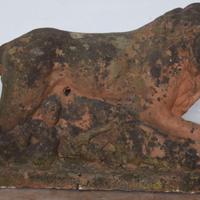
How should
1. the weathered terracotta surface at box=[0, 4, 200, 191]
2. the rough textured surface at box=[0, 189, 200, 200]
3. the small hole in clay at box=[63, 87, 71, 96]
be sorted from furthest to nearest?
the small hole in clay at box=[63, 87, 71, 96], the weathered terracotta surface at box=[0, 4, 200, 191], the rough textured surface at box=[0, 189, 200, 200]

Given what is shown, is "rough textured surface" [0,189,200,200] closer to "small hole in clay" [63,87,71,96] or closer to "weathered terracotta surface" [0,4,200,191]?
"weathered terracotta surface" [0,4,200,191]

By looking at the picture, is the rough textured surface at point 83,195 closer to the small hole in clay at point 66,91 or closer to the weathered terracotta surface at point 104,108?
the weathered terracotta surface at point 104,108

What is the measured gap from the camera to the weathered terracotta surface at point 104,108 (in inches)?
112

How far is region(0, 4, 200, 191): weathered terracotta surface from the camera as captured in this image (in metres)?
2.85

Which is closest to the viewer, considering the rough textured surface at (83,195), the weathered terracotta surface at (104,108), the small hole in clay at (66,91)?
the rough textured surface at (83,195)

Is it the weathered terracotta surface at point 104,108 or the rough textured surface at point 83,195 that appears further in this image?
the weathered terracotta surface at point 104,108

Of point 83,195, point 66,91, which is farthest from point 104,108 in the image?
point 83,195

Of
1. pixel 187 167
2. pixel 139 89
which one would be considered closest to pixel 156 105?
pixel 139 89

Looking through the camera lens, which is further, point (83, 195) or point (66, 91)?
point (66, 91)

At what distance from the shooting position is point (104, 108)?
2.97 m

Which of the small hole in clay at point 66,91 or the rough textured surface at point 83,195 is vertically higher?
the small hole in clay at point 66,91

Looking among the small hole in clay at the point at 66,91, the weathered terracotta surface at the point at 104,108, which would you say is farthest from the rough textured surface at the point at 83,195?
the small hole in clay at the point at 66,91

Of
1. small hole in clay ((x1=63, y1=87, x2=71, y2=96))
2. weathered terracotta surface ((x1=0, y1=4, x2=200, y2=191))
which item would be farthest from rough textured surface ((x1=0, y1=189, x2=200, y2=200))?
small hole in clay ((x1=63, y1=87, x2=71, y2=96))

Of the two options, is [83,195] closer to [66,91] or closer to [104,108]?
[104,108]
